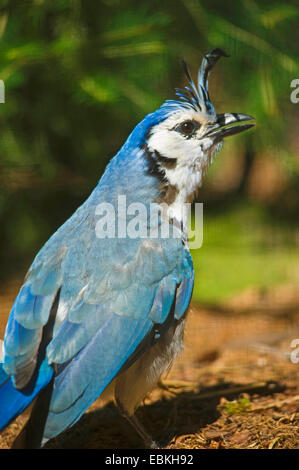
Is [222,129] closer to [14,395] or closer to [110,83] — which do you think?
[110,83]

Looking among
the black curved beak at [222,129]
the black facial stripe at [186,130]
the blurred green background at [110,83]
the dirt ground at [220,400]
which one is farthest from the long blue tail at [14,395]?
the blurred green background at [110,83]

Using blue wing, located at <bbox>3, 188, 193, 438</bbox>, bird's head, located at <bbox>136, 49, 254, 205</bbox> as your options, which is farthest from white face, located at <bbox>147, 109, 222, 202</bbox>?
blue wing, located at <bbox>3, 188, 193, 438</bbox>

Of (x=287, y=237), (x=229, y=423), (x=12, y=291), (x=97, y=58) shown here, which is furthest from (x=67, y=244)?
→ (x=287, y=237)

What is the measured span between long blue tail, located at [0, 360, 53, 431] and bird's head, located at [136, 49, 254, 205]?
1224 millimetres

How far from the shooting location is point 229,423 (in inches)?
124

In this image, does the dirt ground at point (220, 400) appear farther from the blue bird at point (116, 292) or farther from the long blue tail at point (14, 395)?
the long blue tail at point (14, 395)

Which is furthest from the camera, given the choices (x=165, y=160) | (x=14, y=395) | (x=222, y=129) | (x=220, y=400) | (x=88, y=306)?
(x=220, y=400)

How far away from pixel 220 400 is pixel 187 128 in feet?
5.18

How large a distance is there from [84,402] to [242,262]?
387 centimetres

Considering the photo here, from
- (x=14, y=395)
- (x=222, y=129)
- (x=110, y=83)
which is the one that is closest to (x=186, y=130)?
(x=222, y=129)

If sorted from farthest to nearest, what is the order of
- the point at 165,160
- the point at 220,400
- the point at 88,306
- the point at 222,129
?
1. the point at 220,400
2. the point at 222,129
3. the point at 165,160
4. the point at 88,306

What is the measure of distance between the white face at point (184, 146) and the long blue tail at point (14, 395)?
4.00ft

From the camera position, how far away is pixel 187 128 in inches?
130

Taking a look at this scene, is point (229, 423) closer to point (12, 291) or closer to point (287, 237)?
point (12, 291)
